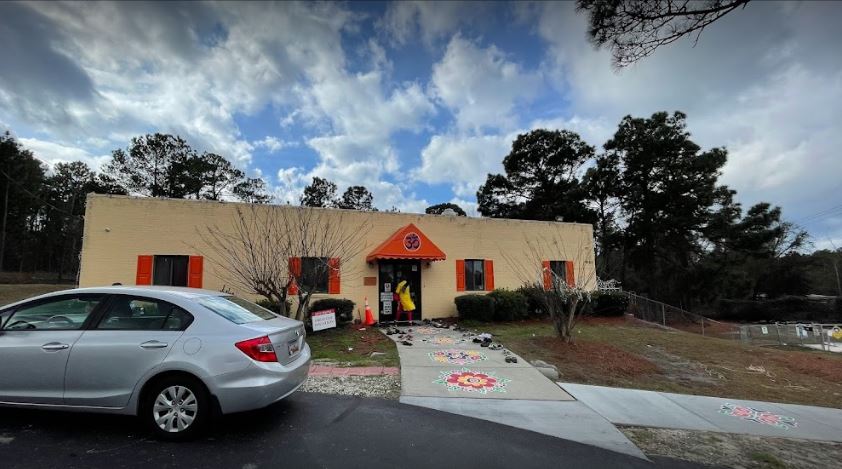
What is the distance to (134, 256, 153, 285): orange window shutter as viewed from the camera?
11.7 metres

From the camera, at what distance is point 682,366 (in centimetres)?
891

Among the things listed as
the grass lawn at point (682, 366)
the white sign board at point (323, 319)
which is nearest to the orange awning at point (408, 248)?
the white sign board at point (323, 319)

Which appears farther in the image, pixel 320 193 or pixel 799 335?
pixel 320 193

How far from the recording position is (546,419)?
488 centimetres

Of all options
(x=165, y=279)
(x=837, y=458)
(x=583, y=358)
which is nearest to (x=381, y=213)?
(x=165, y=279)

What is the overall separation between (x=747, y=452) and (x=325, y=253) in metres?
10.7

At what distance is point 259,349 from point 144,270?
32.8ft

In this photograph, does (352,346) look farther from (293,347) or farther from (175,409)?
(175,409)

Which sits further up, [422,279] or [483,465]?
[422,279]

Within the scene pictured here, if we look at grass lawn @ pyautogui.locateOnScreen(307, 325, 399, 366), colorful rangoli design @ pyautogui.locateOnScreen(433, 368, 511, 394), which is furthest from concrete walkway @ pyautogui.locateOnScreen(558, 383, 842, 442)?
grass lawn @ pyautogui.locateOnScreen(307, 325, 399, 366)

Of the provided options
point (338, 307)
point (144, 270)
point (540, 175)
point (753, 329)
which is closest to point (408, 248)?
point (338, 307)

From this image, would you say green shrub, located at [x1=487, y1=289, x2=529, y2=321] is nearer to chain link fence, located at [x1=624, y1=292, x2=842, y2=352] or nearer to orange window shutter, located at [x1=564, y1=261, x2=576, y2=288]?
orange window shutter, located at [x1=564, y1=261, x2=576, y2=288]

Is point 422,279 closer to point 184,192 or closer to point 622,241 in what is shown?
point 622,241

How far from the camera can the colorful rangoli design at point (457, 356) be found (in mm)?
7735
